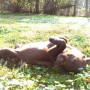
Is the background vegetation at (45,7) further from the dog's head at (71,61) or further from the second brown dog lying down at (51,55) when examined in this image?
the dog's head at (71,61)

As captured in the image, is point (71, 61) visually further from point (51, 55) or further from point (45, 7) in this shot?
point (45, 7)

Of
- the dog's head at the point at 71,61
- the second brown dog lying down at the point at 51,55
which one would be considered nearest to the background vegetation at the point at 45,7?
the second brown dog lying down at the point at 51,55

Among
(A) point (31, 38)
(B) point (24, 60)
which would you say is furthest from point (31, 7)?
(B) point (24, 60)

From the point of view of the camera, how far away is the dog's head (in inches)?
259

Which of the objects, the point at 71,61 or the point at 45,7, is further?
the point at 45,7

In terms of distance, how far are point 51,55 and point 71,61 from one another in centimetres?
63

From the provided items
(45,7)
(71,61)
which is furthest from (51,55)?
(45,7)

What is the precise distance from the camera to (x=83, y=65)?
267 inches

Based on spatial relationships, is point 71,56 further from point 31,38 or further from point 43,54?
point 31,38

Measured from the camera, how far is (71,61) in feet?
21.6

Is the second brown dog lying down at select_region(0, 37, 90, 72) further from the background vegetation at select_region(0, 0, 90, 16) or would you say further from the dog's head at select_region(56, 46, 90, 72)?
the background vegetation at select_region(0, 0, 90, 16)

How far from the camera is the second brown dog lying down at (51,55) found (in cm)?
662

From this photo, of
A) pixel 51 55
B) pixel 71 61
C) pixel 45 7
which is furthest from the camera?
pixel 45 7

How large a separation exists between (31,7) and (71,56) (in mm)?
29042
